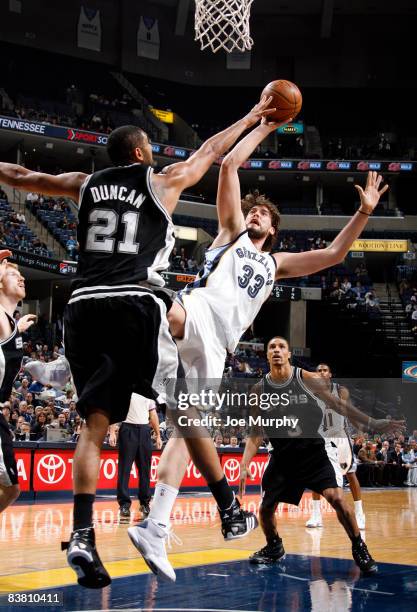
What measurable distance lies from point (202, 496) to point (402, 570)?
8.80 meters

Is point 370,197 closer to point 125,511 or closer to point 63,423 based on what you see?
point 125,511

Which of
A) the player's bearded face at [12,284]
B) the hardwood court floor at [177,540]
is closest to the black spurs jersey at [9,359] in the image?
the player's bearded face at [12,284]

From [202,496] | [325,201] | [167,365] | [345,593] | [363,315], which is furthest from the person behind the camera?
[325,201]

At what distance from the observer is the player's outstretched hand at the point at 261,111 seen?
14.9ft

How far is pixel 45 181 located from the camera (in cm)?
417

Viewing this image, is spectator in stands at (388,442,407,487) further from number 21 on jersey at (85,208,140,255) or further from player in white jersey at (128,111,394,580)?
number 21 on jersey at (85,208,140,255)

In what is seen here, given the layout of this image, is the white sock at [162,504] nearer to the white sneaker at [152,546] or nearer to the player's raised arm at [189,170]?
the white sneaker at [152,546]

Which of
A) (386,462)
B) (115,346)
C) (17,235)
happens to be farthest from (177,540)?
(17,235)

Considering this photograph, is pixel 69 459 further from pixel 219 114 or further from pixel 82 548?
pixel 219 114

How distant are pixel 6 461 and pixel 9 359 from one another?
764mm

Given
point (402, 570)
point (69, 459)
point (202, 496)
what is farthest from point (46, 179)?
point (202, 496)

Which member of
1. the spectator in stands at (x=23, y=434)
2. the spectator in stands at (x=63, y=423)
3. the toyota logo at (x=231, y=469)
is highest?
the spectator in stands at (x=63, y=423)

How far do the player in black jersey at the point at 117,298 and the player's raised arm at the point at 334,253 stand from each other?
54.2 inches

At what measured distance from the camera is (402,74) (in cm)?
4038
